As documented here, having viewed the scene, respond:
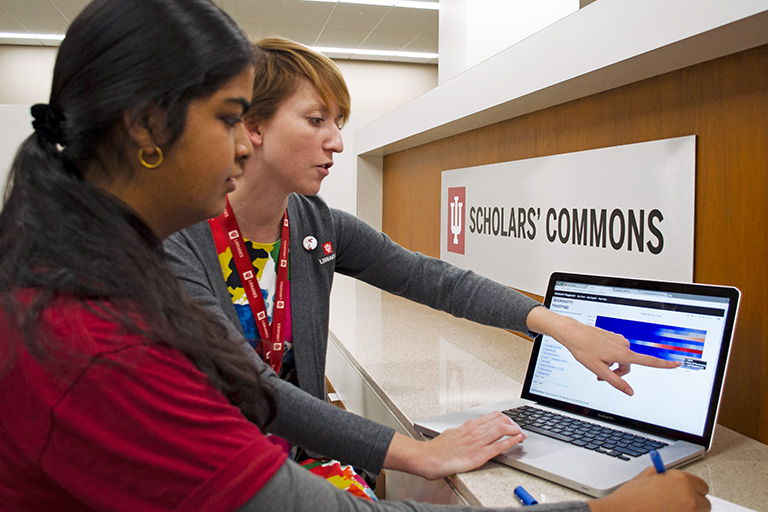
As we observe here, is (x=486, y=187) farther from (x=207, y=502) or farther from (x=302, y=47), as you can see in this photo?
(x=207, y=502)

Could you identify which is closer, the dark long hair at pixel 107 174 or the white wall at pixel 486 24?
the dark long hair at pixel 107 174

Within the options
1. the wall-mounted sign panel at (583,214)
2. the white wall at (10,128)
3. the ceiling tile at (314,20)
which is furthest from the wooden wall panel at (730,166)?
the ceiling tile at (314,20)

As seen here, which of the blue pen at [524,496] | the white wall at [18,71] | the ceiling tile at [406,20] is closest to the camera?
the blue pen at [524,496]

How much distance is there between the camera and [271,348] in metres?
1.09

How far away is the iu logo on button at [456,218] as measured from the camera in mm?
2016

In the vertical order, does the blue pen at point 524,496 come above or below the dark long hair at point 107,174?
below

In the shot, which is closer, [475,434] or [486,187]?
[475,434]

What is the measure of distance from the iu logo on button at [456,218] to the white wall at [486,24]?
2.60 ft

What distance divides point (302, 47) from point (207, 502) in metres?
0.91

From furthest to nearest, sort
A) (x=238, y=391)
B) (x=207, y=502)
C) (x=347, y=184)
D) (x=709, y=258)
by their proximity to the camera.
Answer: (x=347, y=184)
(x=709, y=258)
(x=238, y=391)
(x=207, y=502)

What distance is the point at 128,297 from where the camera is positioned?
46 centimetres

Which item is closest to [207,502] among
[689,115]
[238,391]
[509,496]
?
[238,391]

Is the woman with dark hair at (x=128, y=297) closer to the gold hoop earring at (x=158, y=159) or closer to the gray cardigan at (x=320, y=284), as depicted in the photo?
the gold hoop earring at (x=158, y=159)

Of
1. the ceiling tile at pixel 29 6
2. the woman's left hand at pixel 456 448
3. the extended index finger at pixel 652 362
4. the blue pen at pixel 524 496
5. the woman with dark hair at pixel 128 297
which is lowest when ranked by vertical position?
the blue pen at pixel 524 496
